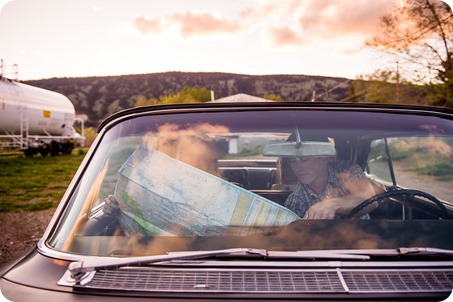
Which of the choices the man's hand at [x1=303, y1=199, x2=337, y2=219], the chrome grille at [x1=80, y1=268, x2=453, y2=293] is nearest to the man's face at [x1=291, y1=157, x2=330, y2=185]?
the man's hand at [x1=303, y1=199, x2=337, y2=219]

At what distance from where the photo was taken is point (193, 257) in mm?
1483

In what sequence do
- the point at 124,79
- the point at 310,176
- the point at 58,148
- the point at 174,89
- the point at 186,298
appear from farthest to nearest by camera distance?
the point at 124,79
the point at 174,89
the point at 58,148
the point at 310,176
the point at 186,298

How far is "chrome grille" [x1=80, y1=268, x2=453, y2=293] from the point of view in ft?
4.43

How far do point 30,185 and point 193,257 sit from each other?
13754 mm

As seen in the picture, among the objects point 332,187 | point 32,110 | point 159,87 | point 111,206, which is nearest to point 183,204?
point 111,206

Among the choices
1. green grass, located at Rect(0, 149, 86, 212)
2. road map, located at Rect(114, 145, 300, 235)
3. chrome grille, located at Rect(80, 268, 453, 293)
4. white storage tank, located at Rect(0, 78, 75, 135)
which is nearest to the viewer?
chrome grille, located at Rect(80, 268, 453, 293)

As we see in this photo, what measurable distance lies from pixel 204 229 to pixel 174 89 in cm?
10847

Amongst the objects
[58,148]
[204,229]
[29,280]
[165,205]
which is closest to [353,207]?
[204,229]

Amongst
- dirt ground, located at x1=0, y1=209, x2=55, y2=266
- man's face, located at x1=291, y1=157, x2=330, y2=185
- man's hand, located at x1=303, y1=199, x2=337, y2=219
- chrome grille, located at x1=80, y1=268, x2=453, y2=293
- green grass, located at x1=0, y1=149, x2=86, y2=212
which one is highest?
man's face, located at x1=291, y1=157, x2=330, y2=185

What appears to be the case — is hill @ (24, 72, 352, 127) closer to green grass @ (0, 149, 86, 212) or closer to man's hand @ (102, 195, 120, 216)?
green grass @ (0, 149, 86, 212)

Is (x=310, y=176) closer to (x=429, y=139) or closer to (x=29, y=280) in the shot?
(x=429, y=139)

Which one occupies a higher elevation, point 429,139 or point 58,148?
point 429,139

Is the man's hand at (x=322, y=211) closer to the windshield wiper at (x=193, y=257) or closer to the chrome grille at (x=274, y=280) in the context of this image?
the windshield wiper at (x=193, y=257)

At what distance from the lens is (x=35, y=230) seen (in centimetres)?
760
